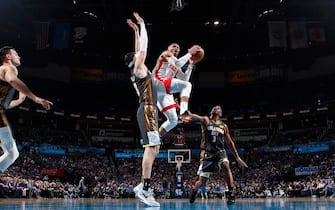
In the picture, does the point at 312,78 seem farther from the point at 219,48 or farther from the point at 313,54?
the point at 219,48

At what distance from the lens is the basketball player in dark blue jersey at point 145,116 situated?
5.59 m

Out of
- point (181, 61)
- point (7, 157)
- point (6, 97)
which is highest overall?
point (181, 61)

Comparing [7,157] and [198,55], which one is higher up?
[198,55]

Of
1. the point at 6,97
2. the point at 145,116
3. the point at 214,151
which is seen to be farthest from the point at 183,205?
the point at 6,97

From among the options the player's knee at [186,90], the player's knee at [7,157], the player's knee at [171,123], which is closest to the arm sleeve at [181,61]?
the player's knee at [186,90]

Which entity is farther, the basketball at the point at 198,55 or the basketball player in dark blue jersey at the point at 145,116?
the basketball at the point at 198,55

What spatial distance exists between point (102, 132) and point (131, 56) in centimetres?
3764

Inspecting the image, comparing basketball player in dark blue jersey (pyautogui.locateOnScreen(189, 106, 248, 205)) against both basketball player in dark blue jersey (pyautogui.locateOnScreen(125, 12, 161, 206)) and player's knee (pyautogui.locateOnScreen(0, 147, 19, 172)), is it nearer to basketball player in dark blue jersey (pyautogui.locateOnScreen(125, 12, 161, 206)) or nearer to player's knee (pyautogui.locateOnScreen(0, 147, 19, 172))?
basketball player in dark blue jersey (pyautogui.locateOnScreen(125, 12, 161, 206))

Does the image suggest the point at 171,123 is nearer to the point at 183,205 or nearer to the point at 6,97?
the point at 183,205

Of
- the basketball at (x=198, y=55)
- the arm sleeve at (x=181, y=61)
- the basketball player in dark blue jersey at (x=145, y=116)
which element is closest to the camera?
the basketball player in dark blue jersey at (x=145, y=116)

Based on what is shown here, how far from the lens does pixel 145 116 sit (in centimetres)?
564

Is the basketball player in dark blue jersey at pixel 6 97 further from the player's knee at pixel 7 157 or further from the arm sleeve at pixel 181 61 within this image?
the arm sleeve at pixel 181 61

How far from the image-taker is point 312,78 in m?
39.2

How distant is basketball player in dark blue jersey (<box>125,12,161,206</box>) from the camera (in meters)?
5.59
